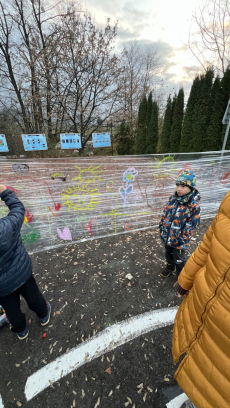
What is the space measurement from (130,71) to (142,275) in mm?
15214

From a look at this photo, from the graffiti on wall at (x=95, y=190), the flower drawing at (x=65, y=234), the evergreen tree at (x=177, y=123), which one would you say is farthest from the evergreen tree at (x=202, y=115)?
the flower drawing at (x=65, y=234)

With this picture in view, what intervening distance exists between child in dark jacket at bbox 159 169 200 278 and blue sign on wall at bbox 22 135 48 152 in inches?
102

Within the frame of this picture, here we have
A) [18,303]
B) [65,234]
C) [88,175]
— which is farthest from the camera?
[65,234]

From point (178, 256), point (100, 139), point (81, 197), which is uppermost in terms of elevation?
point (100, 139)

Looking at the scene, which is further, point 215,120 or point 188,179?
point 215,120

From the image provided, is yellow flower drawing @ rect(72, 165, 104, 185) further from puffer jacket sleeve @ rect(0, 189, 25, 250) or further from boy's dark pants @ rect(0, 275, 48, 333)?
boy's dark pants @ rect(0, 275, 48, 333)

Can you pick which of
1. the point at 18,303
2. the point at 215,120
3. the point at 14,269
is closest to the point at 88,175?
the point at 14,269

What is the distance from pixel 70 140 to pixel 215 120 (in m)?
6.85

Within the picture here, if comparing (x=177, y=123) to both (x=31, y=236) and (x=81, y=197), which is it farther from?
(x=31, y=236)

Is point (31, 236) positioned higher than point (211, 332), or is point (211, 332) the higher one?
point (211, 332)

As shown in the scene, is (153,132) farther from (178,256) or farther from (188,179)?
(178,256)

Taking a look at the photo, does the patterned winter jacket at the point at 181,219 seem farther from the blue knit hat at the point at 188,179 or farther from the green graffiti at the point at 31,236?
the green graffiti at the point at 31,236

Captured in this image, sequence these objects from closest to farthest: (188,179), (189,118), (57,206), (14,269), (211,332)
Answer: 1. (211,332)
2. (14,269)
3. (188,179)
4. (57,206)
5. (189,118)

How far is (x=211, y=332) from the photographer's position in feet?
3.24
